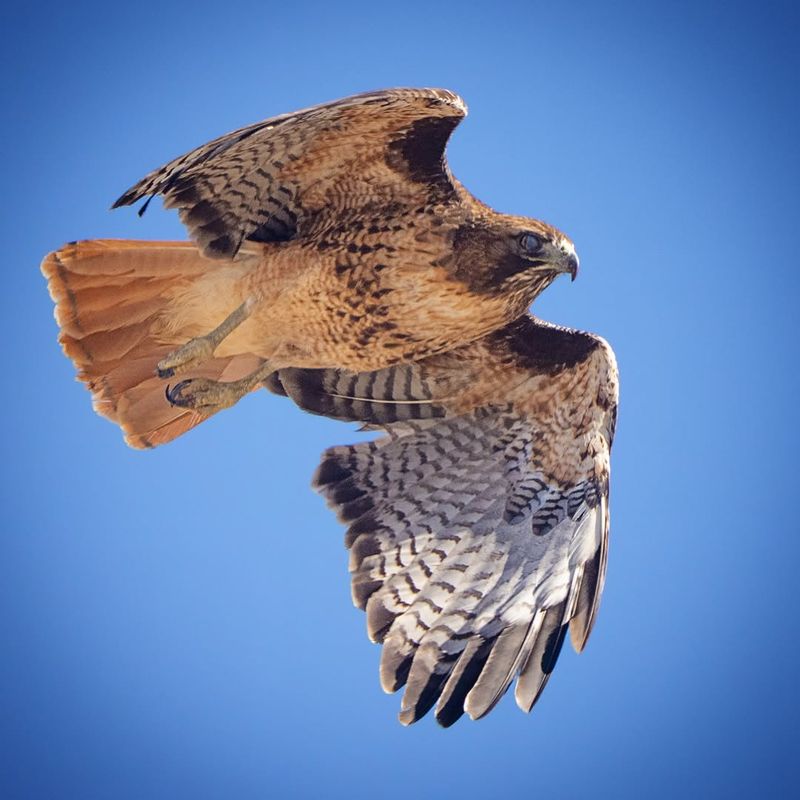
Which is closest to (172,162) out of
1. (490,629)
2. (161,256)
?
(161,256)

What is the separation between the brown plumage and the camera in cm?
514

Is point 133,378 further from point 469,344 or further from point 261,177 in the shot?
point 469,344

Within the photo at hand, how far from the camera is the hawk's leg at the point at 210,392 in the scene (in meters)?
5.70

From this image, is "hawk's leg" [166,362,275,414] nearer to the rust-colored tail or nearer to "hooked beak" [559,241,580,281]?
the rust-colored tail

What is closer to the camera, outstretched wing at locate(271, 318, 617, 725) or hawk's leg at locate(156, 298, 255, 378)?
outstretched wing at locate(271, 318, 617, 725)

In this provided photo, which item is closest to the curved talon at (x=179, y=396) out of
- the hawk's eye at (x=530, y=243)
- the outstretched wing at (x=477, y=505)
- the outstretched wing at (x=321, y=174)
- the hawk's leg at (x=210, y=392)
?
the hawk's leg at (x=210, y=392)

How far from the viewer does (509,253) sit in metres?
5.18

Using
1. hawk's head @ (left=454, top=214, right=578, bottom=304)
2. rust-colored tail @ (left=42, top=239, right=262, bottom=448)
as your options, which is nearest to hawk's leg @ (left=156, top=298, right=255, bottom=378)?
rust-colored tail @ (left=42, top=239, right=262, bottom=448)

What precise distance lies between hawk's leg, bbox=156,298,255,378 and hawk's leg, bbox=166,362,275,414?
3.8 inches

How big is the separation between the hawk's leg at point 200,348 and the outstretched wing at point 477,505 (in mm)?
496

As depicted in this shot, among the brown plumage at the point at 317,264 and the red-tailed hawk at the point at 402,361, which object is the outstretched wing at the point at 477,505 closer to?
the red-tailed hawk at the point at 402,361

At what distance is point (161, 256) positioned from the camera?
5617mm

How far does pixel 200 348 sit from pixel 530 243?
5.30 ft

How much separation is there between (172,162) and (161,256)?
3.98ft
